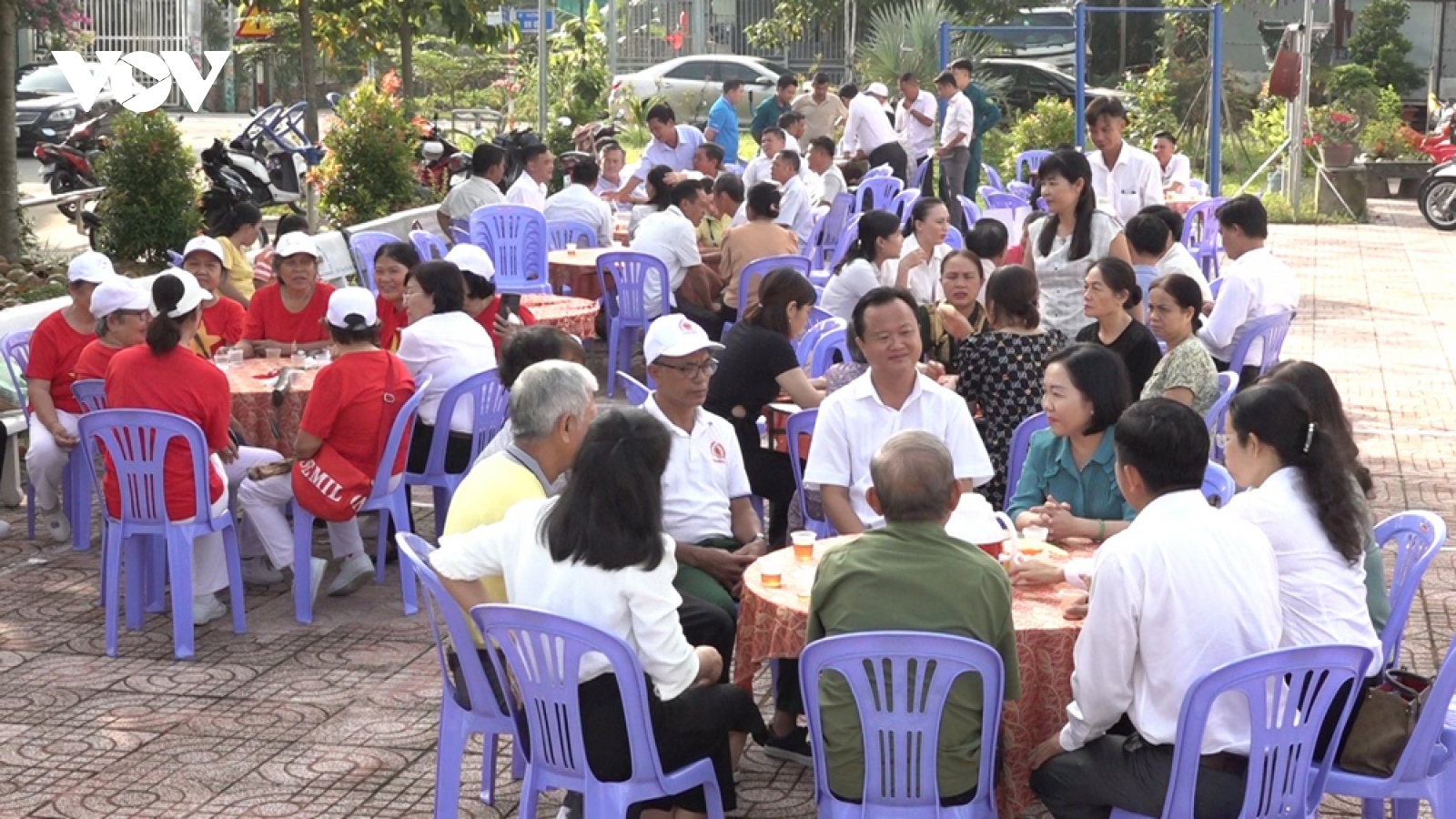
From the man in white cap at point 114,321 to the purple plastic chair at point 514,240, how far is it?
4418 mm

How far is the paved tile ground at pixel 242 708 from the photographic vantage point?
16.6 ft

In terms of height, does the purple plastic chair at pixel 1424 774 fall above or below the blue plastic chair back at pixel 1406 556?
below

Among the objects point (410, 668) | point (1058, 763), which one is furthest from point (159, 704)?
point (1058, 763)

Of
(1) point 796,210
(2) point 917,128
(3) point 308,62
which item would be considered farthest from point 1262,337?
(3) point 308,62

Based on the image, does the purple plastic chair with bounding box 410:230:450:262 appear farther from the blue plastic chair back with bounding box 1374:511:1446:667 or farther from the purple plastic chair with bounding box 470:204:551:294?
the blue plastic chair back with bounding box 1374:511:1446:667

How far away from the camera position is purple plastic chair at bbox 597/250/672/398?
34.6 ft

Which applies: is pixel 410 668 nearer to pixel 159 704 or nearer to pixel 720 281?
pixel 159 704

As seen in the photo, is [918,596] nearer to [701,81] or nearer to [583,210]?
[583,210]

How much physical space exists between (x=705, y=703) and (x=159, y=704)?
2.49 metres

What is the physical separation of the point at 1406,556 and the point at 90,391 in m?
4.81

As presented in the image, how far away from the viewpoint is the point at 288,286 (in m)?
8.12

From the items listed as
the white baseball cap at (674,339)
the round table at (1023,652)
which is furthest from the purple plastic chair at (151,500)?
the round table at (1023,652)

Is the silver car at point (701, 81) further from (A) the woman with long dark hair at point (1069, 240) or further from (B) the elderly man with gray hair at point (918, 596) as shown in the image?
(B) the elderly man with gray hair at point (918, 596)

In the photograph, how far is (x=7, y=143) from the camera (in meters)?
12.0
